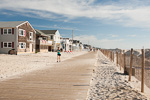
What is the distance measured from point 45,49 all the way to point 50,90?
41819mm

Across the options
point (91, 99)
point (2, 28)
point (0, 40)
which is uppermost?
point (2, 28)

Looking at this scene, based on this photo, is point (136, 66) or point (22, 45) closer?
point (136, 66)

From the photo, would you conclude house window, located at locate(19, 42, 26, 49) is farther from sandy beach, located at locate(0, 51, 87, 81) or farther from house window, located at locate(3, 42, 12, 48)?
sandy beach, located at locate(0, 51, 87, 81)

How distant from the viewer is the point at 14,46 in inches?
1200

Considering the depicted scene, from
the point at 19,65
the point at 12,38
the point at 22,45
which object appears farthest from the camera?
the point at 22,45

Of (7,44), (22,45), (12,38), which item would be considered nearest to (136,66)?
(12,38)

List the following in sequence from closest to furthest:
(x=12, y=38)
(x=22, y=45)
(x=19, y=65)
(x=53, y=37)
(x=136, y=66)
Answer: (x=136, y=66) → (x=19, y=65) → (x=12, y=38) → (x=22, y=45) → (x=53, y=37)

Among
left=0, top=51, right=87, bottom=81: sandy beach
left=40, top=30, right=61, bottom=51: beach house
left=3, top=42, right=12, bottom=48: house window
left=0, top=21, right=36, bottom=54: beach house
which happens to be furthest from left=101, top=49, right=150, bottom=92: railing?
left=40, top=30, right=61, bottom=51: beach house

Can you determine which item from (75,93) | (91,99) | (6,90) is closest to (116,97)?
(91,99)

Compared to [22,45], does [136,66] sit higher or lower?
lower

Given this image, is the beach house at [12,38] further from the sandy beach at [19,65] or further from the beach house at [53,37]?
the beach house at [53,37]

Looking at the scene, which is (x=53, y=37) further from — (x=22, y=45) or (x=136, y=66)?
(x=136, y=66)

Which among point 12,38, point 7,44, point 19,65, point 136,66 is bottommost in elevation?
Result: point 19,65

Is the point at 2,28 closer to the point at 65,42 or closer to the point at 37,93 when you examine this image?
the point at 37,93
